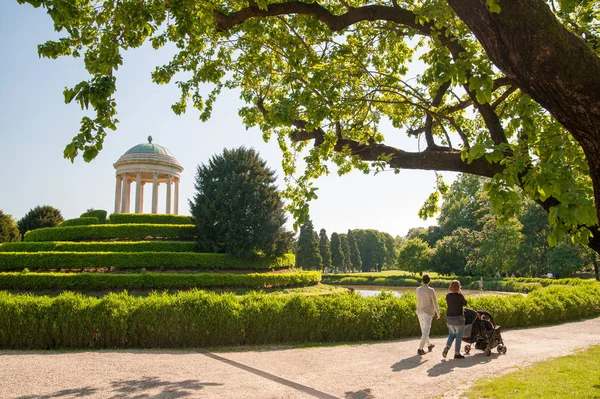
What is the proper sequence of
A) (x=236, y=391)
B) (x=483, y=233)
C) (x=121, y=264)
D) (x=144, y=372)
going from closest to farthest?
(x=236, y=391) → (x=144, y=372) → (x=121, y=264) → (x=483, y=233)

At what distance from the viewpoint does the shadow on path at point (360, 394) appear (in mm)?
6836

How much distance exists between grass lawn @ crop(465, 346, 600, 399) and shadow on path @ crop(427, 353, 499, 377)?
951 millimetres

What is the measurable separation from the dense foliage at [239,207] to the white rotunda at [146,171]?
841 centimetres

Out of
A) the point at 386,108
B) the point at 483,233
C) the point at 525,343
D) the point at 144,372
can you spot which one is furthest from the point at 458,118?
the point at 483,233

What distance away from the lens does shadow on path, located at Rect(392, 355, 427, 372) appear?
8.88 metres

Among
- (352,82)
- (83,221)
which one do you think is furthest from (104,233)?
(352,82)

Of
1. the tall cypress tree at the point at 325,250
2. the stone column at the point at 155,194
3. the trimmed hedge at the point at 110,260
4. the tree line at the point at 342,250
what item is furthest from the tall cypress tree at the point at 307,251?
the trimmed hedge at the point at 110,260

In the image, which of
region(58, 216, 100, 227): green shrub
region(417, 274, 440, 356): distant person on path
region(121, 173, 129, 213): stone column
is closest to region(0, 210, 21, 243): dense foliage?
region(121, 173, 129, 213): stone column

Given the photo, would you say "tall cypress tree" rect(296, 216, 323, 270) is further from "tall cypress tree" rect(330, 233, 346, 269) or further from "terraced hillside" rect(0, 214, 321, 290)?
"terraced hillside" rect(0, 214, 321, 290)

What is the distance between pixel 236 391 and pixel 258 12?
230 inches

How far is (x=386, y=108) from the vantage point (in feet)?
37.9

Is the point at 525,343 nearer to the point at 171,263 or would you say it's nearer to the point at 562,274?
the point at 171,263

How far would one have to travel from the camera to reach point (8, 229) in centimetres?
5075

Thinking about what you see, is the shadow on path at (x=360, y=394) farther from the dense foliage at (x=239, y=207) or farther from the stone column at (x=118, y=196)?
the stone column at (x=118, y=196)
